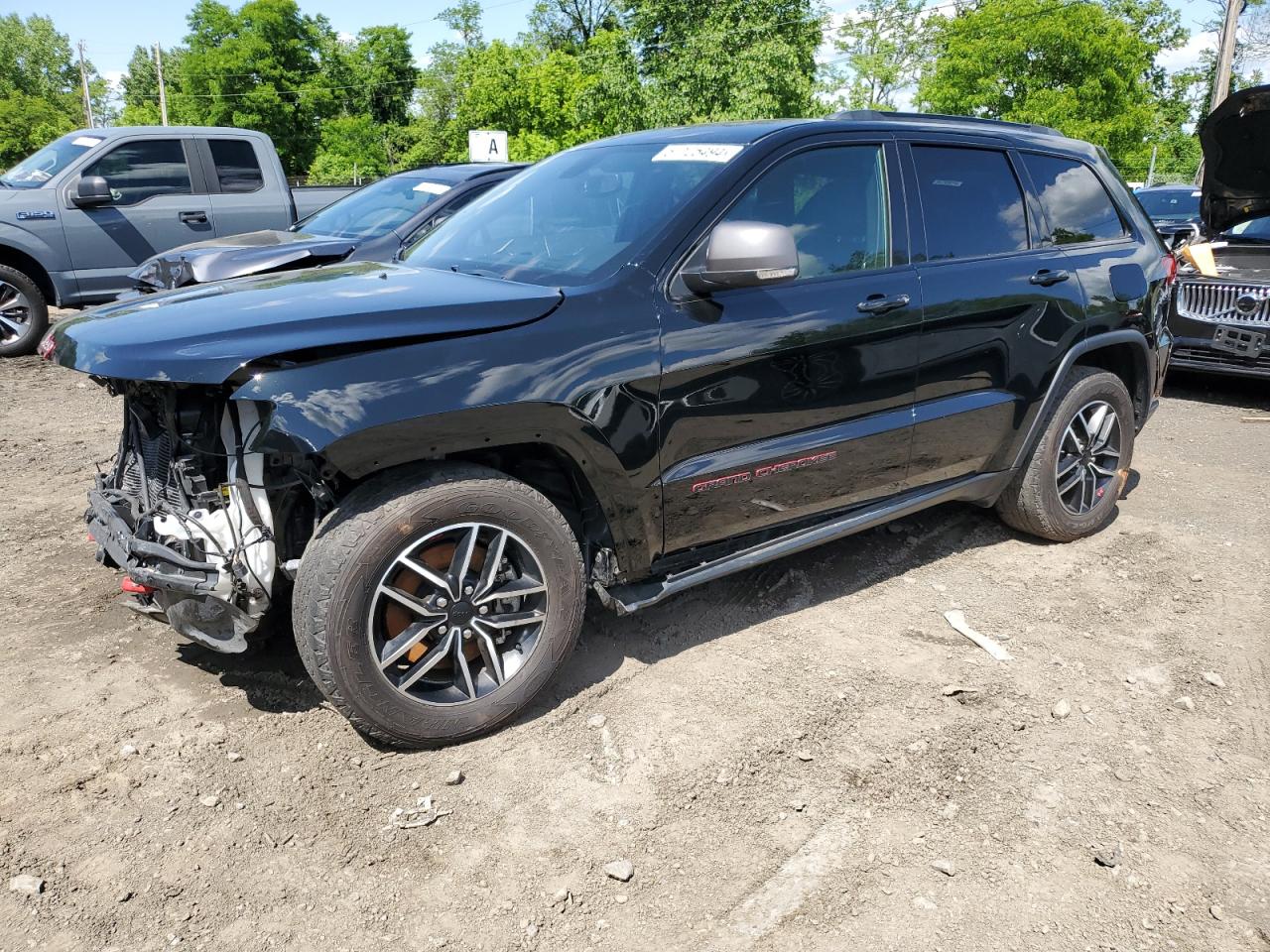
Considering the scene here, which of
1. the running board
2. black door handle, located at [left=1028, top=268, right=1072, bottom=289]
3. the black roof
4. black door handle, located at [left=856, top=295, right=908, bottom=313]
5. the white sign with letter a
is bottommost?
the running board

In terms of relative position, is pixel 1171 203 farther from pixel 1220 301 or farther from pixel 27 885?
pixel 27 885

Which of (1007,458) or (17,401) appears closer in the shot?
(1007,458)

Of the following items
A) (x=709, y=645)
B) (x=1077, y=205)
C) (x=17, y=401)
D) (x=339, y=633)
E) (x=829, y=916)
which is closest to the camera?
(x=829, y=916)

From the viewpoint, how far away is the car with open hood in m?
7.70

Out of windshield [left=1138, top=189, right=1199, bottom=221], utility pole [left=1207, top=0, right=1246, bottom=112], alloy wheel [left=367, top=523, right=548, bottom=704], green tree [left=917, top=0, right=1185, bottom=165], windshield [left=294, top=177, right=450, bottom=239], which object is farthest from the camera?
green tree [left=917, top=0, right=1185, bottom=165]

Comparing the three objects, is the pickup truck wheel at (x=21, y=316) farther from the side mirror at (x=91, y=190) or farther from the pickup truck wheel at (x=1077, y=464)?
the pickup truck wheel at (x=1077, y=464)

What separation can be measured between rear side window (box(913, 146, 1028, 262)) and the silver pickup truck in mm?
7634

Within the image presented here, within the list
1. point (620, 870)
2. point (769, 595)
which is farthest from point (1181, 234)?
point (620, 870)

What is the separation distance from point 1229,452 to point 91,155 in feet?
32.3

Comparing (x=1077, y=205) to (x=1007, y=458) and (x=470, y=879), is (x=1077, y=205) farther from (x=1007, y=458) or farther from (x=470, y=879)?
(x=470, y=879)

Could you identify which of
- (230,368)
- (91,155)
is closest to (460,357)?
(230,368)

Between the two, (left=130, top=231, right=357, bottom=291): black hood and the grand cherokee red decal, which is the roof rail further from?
(left=130, top=231, right=357, bottom=291): black hood

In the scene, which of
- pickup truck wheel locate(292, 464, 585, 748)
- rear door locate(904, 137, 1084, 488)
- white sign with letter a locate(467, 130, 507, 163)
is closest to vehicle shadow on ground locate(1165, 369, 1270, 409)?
rear door locate(904, 137, 1084, 488)

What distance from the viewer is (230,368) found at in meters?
2.55
